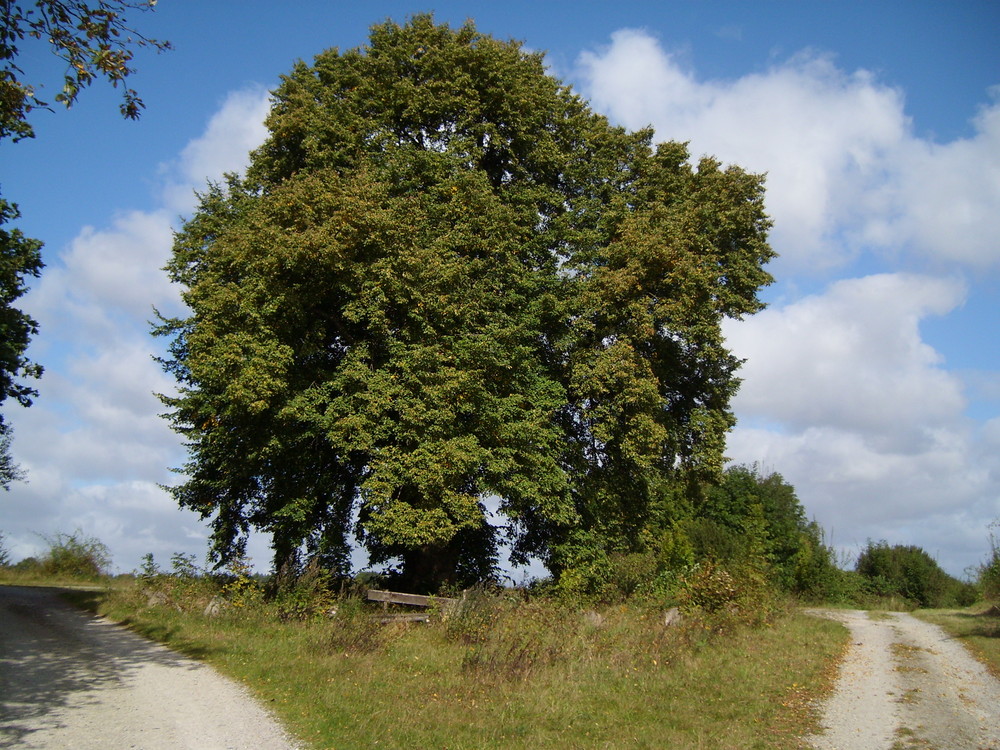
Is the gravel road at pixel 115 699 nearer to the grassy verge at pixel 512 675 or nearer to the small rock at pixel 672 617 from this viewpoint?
the grassy verge at pixel 512 675

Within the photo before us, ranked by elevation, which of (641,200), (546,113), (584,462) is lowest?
(584,462)

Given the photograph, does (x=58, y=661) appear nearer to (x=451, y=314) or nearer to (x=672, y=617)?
(x=451, y=314)

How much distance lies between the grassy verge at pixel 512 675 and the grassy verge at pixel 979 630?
337 centimetres

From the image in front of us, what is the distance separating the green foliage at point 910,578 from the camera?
1942 inches

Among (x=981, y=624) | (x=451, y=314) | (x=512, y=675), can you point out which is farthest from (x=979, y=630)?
(x=451, y=314)

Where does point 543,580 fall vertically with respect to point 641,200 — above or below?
below

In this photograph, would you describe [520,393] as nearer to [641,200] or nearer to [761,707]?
[641,200]

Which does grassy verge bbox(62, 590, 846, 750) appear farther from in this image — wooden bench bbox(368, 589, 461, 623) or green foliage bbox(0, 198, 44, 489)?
green foliage bbox(0, 198, 44, 489)

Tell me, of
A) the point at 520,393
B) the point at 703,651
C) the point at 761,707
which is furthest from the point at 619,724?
the point at 520,393

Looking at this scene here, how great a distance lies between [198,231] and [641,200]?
45.1ft

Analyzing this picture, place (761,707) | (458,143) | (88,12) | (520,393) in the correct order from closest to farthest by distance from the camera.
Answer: (88,12), (761,707), (520,393), (458,143)

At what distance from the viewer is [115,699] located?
30.0ft

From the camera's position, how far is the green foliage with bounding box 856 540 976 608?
49328 millimetres

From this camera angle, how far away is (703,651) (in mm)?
14078
